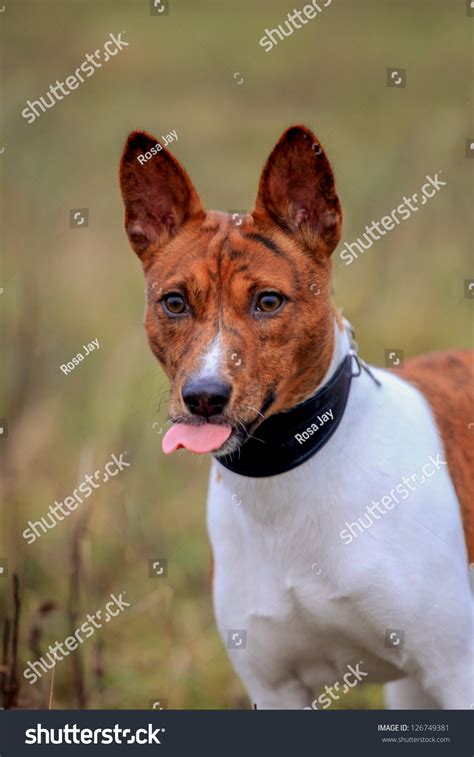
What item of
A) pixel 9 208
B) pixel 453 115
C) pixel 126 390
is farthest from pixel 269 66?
pixel 126 390

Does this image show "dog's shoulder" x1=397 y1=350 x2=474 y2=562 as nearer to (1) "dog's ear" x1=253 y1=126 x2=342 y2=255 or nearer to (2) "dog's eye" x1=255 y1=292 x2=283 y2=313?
(1) "dog's ear" x1=253 y1=126 x2=342 y2=255

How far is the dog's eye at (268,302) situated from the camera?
3.94 meters

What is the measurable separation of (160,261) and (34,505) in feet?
8.45

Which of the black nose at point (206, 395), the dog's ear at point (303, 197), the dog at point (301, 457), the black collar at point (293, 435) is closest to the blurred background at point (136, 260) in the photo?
the black collar at point (293, 435)

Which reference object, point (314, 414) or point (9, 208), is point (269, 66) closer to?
point (9, 208)


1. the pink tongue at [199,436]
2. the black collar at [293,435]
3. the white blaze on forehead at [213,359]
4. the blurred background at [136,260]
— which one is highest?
the white blaze on forehead at [213,359]

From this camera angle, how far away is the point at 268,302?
155 inches

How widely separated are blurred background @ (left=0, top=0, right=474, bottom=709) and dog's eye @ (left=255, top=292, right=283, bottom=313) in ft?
1.84

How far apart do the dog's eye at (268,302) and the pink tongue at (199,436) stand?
0.41 metres

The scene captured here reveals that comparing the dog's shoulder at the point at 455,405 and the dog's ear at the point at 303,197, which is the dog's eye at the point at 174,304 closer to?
the dog's ear at the point at 303,197

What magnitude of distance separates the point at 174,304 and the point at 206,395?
0.47 m

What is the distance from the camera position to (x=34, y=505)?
21.3 feet

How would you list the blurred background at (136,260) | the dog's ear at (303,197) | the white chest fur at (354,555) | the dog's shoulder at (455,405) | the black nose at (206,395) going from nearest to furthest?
the black nose at (206,395)
the dog's ear at (303,197)
the white chest fur at (354,555)
the dog's shoulder at (455,405)
the blurred background at (136,260)
